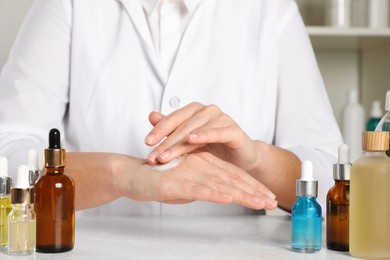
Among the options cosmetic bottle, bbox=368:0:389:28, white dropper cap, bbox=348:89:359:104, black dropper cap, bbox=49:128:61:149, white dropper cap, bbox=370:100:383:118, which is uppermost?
cosmetic bottle, bbox=368:0:389:28

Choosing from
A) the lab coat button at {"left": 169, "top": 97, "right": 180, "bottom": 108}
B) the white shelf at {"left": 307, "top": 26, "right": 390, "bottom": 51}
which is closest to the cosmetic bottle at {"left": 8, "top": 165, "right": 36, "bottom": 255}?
the lab coat button at {"left": 169, "top": 97, "right": 180, "bottom": 108}

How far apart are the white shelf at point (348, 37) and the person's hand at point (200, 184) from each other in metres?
1.32

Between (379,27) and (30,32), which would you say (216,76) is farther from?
(379,27)

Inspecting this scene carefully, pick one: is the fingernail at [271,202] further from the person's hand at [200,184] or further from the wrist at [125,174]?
the wrist at [125,174]

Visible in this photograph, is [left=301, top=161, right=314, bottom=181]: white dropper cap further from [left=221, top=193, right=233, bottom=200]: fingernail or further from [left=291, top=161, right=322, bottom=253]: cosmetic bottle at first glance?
[left=221, top=193, right=233, bottom=200]: fingernail

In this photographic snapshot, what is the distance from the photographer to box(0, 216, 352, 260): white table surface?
86cm

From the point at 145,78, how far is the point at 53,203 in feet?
1.91

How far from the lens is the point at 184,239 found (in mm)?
973

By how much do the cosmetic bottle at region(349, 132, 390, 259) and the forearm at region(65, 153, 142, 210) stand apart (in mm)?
335

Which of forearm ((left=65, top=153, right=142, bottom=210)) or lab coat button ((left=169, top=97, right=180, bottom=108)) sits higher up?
lab coat button ((left=169, top=97, right=180, bottom=108))

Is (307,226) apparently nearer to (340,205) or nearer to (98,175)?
(340,205)

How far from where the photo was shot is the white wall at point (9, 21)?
208 centimetres

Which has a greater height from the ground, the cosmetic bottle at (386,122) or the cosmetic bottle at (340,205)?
the cosmetic bottle at (386,122)

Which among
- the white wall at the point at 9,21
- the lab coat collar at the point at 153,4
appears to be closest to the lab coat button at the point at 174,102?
the lab coat collar at the point at 153,4
